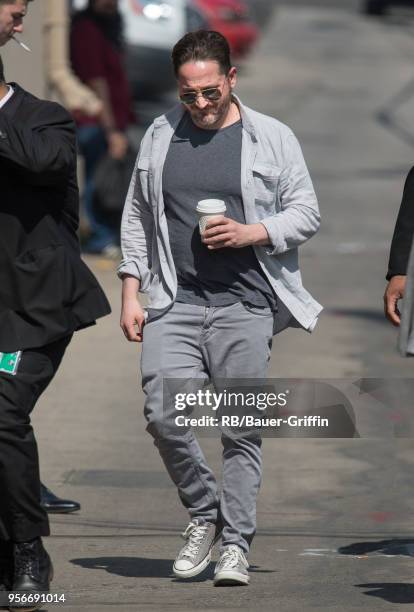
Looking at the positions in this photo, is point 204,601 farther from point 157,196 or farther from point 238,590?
point 157,196

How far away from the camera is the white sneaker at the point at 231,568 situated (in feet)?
18.3

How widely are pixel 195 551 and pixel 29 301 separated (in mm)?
1101

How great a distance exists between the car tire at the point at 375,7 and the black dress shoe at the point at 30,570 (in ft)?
91.0

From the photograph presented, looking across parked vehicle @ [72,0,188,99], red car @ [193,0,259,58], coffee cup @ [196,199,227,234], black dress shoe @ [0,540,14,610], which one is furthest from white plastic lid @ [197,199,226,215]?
red car @ [193,0,259,58]

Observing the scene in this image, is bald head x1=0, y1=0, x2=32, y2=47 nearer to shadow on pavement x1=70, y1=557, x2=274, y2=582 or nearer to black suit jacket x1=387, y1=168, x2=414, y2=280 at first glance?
black suit jacket x1=387, y1=168, x2=414, y2=280

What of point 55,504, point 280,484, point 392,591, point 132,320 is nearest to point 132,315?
point 132,320

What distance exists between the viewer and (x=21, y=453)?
209 inches

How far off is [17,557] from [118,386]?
391cm

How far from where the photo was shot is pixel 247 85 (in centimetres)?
2323

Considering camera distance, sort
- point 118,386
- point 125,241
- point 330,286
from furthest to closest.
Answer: point 330,286
point 118,386
point 125,241

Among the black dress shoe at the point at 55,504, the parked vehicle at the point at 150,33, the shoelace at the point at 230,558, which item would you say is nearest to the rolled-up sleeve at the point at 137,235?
the shoelace at the point at 230,558

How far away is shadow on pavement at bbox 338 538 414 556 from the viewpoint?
620cm

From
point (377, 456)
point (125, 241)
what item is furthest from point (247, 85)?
point (125, 241)

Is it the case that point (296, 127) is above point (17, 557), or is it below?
below
